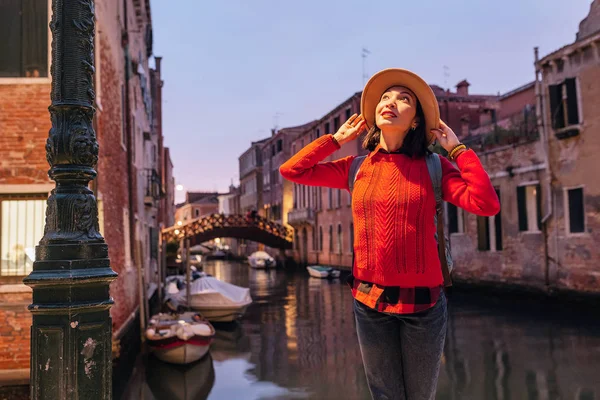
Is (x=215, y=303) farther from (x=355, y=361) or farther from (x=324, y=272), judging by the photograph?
(x=324, y=272)

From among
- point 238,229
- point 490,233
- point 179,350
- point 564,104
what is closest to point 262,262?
point 238,229

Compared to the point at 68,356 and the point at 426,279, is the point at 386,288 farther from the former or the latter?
the point at 68,356

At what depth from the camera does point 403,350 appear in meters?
2.16

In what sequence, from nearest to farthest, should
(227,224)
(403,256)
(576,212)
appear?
1. (403,256)
2. (576,212)
3. (227,224)

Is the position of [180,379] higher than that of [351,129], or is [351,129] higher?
[351,129]

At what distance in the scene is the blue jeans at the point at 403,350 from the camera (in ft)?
6.97

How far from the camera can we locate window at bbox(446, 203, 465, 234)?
70.3 feet

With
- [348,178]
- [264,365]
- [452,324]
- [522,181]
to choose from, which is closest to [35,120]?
[264,365]

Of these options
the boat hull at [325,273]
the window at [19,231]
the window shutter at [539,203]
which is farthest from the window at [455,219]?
the window at [19,231]

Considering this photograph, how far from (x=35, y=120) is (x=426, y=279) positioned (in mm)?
6663

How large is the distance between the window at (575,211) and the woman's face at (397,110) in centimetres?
1494

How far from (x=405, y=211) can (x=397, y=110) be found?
43 cm

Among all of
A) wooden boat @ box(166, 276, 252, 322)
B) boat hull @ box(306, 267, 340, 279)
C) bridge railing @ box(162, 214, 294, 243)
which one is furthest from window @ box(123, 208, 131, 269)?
bridge railing @ box(162, 214, 294, 243)

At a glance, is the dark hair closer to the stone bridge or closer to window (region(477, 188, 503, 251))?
window (region(477, 188, 503, 251))
